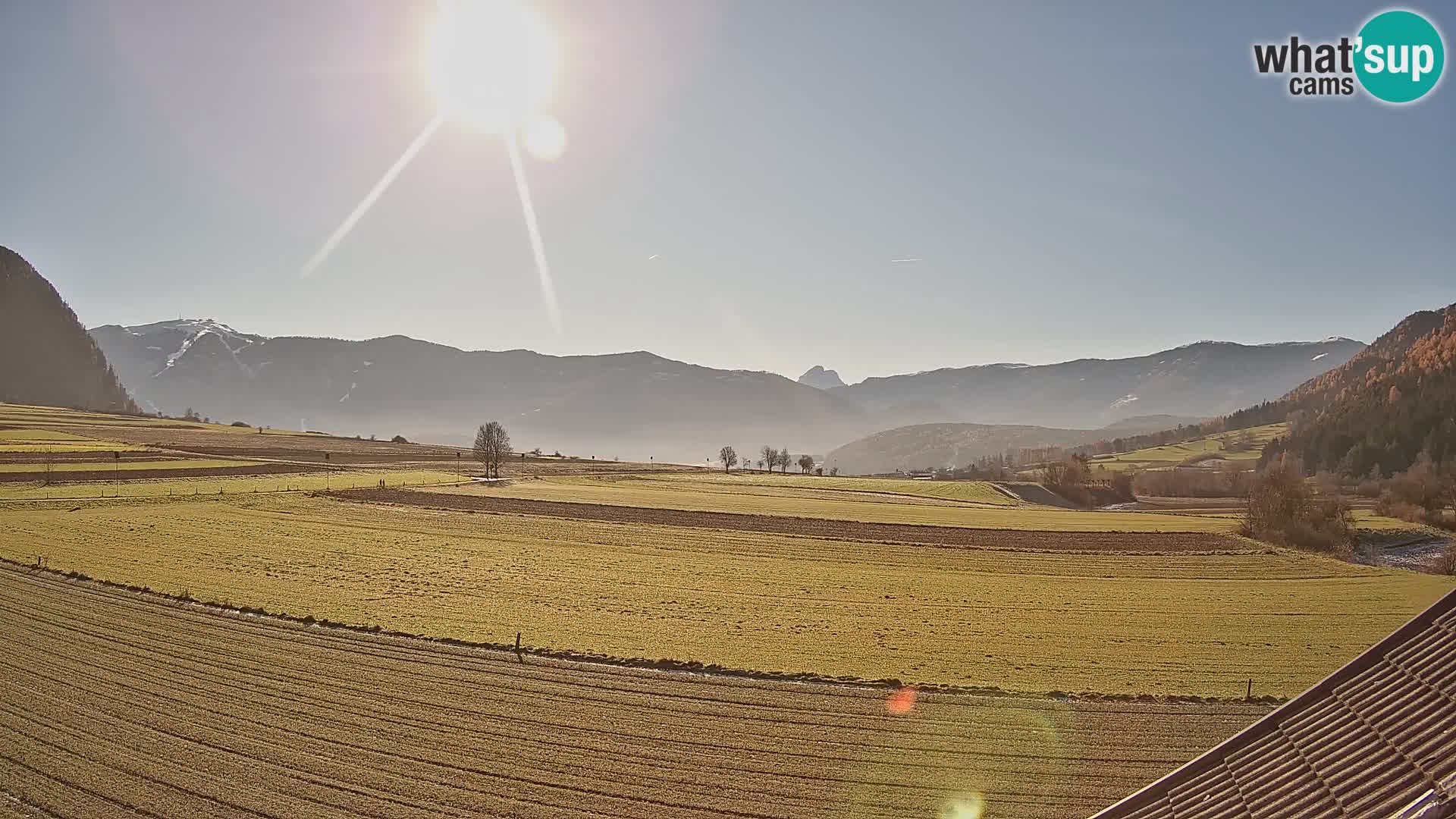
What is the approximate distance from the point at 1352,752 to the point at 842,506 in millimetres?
86904

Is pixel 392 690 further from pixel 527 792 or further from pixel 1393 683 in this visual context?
pixel 1393 683

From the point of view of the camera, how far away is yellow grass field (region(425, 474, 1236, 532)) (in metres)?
78.8

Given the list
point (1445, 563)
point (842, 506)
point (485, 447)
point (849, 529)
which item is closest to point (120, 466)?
point (485, 447)

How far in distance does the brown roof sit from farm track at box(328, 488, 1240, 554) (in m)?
55.4

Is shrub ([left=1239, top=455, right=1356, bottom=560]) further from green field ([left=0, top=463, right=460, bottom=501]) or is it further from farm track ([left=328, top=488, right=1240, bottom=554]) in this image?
green field ([left=0, top=463, right=460, bottom=501])

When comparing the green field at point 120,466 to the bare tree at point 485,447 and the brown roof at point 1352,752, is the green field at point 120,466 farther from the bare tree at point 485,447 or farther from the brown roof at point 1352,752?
the brown roof at point 1352,752

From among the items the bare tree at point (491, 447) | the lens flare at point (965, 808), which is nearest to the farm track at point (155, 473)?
the bare tree at point (491, 447)

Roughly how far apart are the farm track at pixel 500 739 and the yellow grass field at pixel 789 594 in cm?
317

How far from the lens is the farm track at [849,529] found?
62812mm

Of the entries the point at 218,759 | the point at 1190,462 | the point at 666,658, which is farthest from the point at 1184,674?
the point at 1190,462

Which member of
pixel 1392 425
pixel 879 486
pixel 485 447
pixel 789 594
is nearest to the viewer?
pixel 789 594

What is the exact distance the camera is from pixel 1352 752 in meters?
6.39

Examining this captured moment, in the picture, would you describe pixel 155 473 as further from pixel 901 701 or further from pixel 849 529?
pixel 901 701

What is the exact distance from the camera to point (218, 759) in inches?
693
